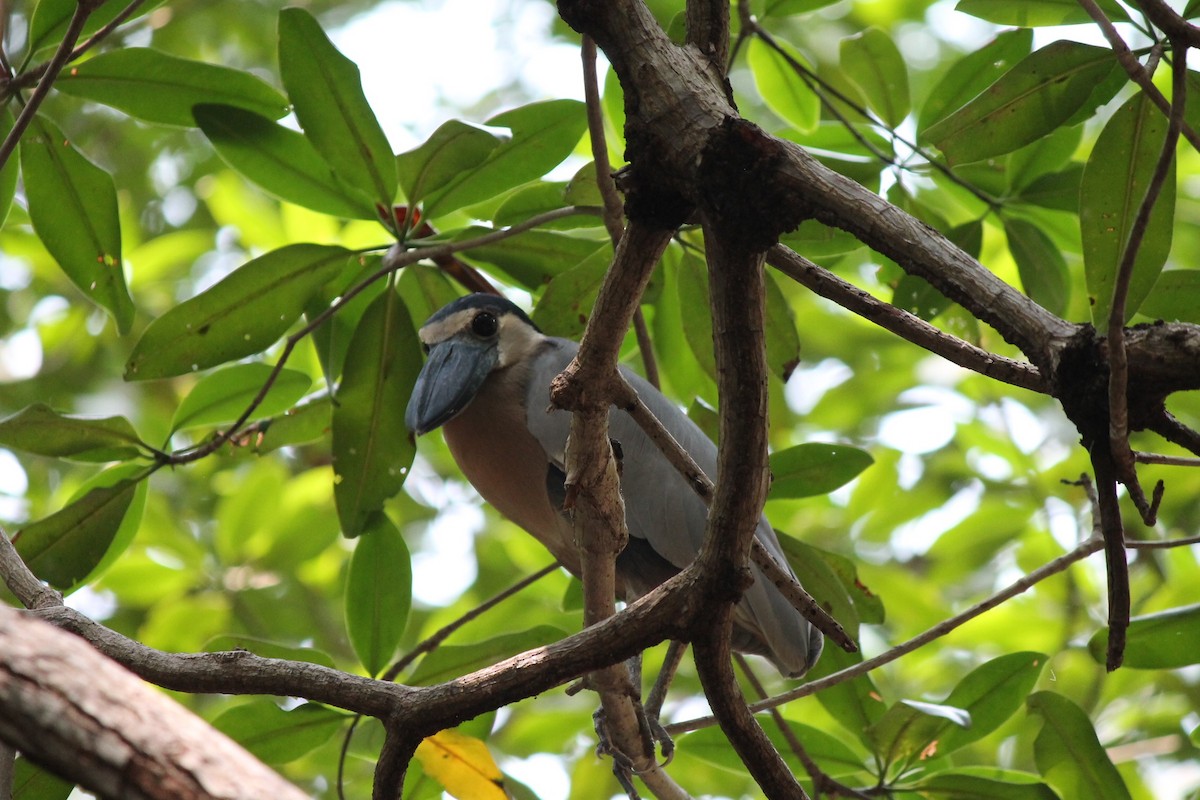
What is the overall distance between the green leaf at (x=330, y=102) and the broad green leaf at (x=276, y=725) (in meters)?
0.95

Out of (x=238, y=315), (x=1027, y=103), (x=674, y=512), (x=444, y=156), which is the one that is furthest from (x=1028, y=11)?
(x=238, y=315)

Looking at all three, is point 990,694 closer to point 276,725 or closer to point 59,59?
point 276,725

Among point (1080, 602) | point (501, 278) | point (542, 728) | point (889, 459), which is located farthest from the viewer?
point (889, 459)

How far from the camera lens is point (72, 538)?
1935 millimetres

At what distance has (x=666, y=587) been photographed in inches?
45.0

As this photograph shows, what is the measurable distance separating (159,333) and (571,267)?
781 millimetres

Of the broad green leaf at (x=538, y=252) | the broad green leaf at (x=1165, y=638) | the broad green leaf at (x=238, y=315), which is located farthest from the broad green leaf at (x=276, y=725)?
the broad green leaf at (x=1165, y=638)

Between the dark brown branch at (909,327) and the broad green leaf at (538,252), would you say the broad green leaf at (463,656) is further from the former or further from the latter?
the dark brown branch at (909,327)

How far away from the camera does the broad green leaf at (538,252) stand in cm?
213

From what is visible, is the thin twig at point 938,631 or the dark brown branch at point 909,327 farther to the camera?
the thin twig at point 938,631

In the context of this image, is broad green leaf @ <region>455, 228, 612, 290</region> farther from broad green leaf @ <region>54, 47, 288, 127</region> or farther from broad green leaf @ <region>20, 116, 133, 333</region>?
broad green leaf @ <region>20, 116, 133, 333</region>

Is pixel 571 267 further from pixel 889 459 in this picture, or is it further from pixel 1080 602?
pixel 1080 602

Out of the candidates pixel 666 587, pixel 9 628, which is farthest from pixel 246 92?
pixel 9 628

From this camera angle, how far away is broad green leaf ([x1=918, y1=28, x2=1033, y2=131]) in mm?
1939
